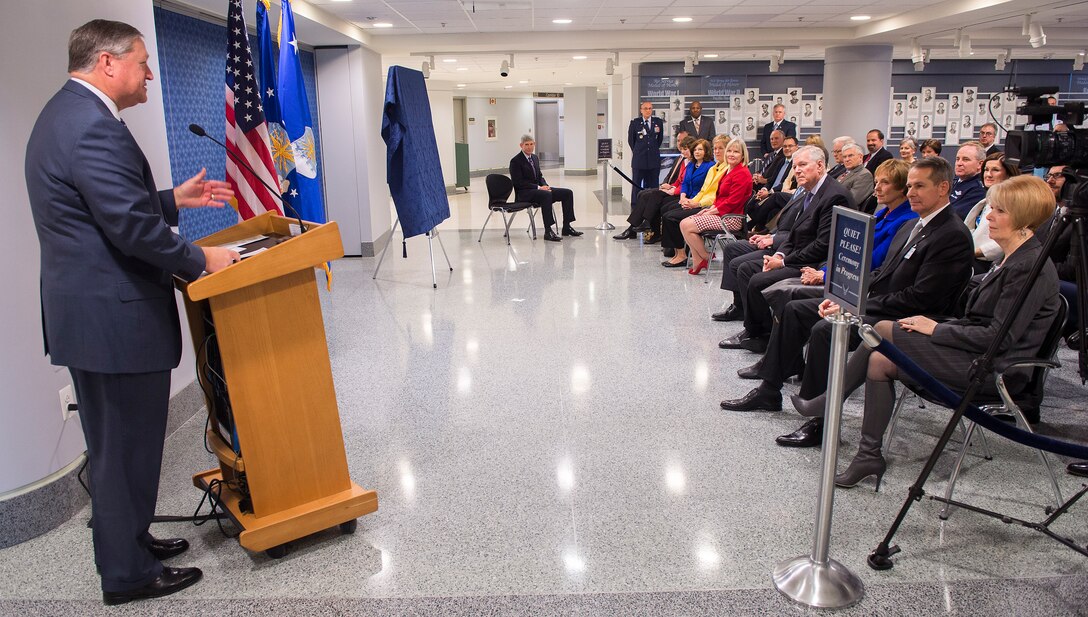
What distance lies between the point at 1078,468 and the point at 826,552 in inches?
62.7

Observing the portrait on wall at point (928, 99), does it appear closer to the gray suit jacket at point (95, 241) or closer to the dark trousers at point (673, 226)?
the dark trousers at point (673, 226)

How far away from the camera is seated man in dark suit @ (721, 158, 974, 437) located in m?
3.39

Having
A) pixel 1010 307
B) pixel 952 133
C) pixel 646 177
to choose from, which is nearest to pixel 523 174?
pixel 646 177

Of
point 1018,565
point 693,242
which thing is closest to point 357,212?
point 693,242

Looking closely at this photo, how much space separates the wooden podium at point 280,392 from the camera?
7.99 ft

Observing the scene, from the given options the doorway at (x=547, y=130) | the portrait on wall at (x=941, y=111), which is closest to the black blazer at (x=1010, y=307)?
the portrait on wall at (x=941, y=111)

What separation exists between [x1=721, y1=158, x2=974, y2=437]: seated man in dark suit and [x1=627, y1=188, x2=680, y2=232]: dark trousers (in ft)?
18.3

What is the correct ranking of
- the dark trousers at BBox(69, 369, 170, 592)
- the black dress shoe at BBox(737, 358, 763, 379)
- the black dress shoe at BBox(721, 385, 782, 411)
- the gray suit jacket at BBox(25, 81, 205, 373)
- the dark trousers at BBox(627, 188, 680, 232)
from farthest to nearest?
the dark trousers at BBox(627, 188, 680, 232)
the black dress shoe at BBox(737, 358, 763, 379)
the black dress shoe at BBox(721, 385, 782, 411)
the dark trousers at BBox(69, 369, 170, 592)
the gray suit jacket at BBox(25, 81, 205, 373)

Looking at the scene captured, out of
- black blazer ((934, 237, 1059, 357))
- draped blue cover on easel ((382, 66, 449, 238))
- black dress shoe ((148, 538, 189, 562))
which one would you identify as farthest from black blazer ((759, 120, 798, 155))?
black dress shoe ((148, 538, 189, 562))

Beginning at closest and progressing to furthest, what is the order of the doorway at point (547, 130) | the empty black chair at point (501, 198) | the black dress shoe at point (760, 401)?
the black dress shoe at point (760, 401) → the empty black chair at point (501, 198) → the doorway at point (547, 130)

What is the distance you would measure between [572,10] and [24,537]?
7.34 meters

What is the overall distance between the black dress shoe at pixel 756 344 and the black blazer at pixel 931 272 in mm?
1377

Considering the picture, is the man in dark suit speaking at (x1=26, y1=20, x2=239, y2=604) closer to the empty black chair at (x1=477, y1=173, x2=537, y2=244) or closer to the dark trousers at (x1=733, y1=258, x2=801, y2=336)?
the dark trousers at (x1=733, y1=258, x2=801, y2=336)

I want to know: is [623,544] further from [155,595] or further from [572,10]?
[572,10]
